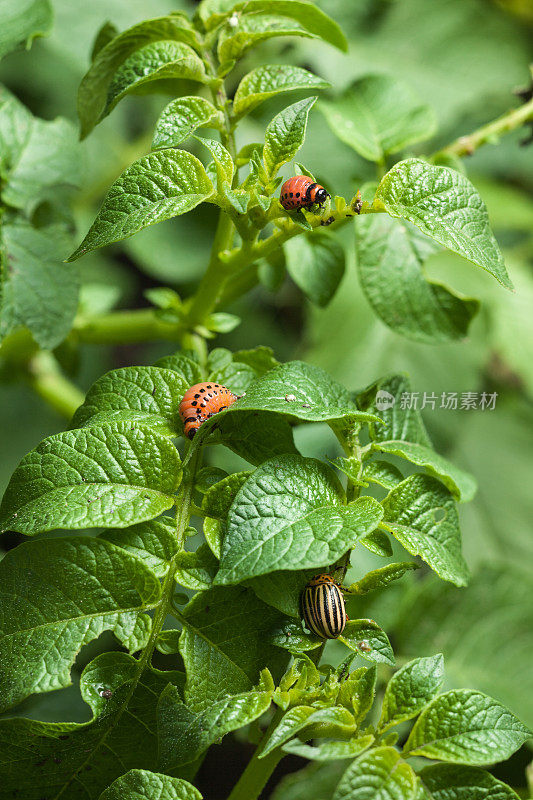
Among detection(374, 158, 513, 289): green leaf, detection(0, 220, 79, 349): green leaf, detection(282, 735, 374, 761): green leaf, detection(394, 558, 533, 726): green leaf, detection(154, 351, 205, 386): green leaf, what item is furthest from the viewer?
detection(394, 558, 533, 726): green leaf

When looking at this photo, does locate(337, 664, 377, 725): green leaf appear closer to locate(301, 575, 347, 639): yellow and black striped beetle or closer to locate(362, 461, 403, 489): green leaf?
locate(301, 575, 347, 639): yellow and black striped beetle

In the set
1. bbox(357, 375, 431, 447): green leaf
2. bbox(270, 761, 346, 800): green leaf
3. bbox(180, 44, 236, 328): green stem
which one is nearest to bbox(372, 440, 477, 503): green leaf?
bbox(357, 375, 431, 447): green leaf

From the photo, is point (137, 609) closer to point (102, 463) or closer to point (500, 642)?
point (102, 463)

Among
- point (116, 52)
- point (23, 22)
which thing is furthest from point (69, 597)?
point (23, 22)

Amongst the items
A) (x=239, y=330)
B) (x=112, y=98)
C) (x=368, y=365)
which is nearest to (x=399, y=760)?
(x=112, y=98)

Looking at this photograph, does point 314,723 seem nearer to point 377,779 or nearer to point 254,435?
point 377,779

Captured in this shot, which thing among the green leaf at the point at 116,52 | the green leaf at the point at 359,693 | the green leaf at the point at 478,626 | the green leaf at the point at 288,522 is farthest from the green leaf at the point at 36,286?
the green leaf at the point at 478,626
